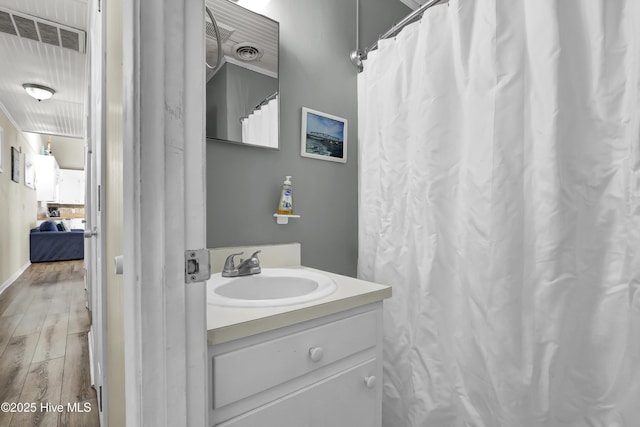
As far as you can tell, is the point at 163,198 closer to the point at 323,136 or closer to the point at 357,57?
the point at 323,136

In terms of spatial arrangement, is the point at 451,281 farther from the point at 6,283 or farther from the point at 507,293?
the point at 6,283

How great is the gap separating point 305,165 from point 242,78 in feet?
1.52

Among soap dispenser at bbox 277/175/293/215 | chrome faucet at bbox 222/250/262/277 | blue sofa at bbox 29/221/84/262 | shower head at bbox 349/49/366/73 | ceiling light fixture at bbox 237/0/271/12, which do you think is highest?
ceiling light fixture at bbox 237/0/271/12

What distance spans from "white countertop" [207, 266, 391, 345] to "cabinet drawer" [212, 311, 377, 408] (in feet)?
0.14

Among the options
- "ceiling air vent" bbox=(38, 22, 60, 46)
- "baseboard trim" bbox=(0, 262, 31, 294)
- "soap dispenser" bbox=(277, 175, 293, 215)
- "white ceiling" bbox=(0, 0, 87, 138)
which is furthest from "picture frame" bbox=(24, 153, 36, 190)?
"soap dispenser" bbox=(277, 175, 293, 215)

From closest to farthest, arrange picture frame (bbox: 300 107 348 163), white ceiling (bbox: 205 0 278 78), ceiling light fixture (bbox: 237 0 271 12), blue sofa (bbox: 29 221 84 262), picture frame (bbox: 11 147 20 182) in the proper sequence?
1. white ceiling (bbox: 205 0 278 78)
2. ceiling light fixture (bbox: 237 0 271 12)
3. picture frame (bbox: 300 107 348 163)
4. picture frame (bbox: 11 147 20 182)
5. blue sofa (bbox: 29 221 84 262)

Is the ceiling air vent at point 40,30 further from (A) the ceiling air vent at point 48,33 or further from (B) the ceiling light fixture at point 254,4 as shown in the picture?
(B) the ceiling light fixture at point 254,4

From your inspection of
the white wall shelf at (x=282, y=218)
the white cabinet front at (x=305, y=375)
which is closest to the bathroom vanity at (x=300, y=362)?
the white cabinet front at (x=305, y=375)

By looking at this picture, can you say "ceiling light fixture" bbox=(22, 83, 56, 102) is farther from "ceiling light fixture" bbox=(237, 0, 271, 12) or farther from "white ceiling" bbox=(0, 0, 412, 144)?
"ceiling light fixture" bbox=(237, 0, 271, 12)

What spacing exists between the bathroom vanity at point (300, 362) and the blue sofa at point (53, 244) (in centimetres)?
666

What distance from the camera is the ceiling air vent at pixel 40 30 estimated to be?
85.5 inches

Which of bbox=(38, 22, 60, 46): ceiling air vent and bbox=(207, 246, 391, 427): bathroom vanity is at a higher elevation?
bbox=(38, 22, 60, 46): ceiling air vent

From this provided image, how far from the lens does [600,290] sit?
2.72ft

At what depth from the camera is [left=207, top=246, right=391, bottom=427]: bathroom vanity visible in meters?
0.66
